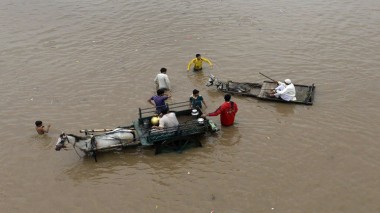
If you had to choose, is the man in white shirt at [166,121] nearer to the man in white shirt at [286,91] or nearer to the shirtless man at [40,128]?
the shirtless man at [40,128]

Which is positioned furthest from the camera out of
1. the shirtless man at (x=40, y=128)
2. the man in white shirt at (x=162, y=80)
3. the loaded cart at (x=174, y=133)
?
the man in white shirt at (x=162, y=80)

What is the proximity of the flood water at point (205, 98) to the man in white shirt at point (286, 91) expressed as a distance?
34 cm

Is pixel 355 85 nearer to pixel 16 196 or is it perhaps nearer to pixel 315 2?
pixel 315 2

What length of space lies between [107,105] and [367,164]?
929 cm

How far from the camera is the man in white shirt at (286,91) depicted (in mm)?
13477

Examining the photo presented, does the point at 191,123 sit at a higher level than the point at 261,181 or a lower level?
higher

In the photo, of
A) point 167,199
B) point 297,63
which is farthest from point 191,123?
point 297,63

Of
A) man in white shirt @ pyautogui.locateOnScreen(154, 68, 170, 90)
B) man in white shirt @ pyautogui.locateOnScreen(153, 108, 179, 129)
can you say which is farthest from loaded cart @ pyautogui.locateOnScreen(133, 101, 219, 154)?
man in white shirt @ pyautogui.locateOnScreen(154, 68, 170, 90)

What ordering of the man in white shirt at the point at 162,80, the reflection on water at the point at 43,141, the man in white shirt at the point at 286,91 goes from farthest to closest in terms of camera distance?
the man in white shirt at the point at 162,80
the man in white shirt at the point at 286,91
the reflection on water at the point at 43,141

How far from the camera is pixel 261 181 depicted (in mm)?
10289

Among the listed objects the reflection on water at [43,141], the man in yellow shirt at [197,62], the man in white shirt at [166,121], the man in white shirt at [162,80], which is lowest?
the reflection on water at [43,141]

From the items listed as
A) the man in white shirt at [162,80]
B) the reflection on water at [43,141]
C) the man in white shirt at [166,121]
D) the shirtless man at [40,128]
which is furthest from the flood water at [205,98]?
the man in white shirt at [166,121]

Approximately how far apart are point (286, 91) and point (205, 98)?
10.4 ft

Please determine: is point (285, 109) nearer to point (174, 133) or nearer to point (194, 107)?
point (194, 107)
